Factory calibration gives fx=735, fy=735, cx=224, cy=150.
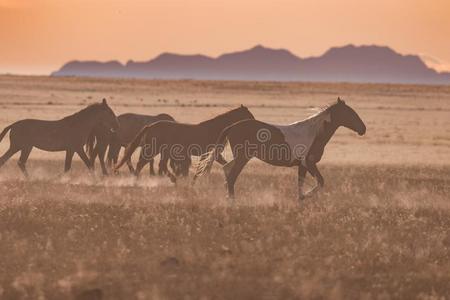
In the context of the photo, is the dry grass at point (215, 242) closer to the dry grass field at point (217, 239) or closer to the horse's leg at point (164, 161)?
the dry grass field at point (217, 239)

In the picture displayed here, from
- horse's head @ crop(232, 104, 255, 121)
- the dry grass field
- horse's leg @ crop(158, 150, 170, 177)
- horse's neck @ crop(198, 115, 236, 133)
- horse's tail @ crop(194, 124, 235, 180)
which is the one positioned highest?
horse's head @ crop(232, 104, 255, 121)

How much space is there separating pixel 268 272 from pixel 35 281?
2.97 meters

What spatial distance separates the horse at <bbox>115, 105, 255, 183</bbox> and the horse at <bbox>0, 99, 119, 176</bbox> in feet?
4.93

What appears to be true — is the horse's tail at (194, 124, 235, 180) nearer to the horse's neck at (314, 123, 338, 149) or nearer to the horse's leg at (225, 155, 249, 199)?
the horse's leg at (225, 155, 249, 199)

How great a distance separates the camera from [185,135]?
16.9 metres

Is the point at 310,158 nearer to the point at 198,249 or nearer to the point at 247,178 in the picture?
the point at 198,249

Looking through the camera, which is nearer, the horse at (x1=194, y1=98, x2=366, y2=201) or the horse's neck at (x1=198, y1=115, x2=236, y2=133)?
the horse at (x1=194, y1=98, x2=366, y2=201)

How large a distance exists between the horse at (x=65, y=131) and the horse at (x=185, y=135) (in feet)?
4.93

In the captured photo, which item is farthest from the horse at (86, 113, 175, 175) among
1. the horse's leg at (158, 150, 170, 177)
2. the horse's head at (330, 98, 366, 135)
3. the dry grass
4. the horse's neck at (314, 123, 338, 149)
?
the horse's neck at (314, 123, 338, 149)

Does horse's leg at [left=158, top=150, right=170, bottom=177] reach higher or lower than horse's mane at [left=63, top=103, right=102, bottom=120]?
lower

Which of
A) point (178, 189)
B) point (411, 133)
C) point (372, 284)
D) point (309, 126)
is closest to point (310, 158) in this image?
point (309, 126)

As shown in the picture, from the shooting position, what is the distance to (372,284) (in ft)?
30.6

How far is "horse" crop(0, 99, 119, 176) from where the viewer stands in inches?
713

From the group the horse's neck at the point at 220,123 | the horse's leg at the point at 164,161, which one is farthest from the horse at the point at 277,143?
the horse's leg at the point at 164,161
